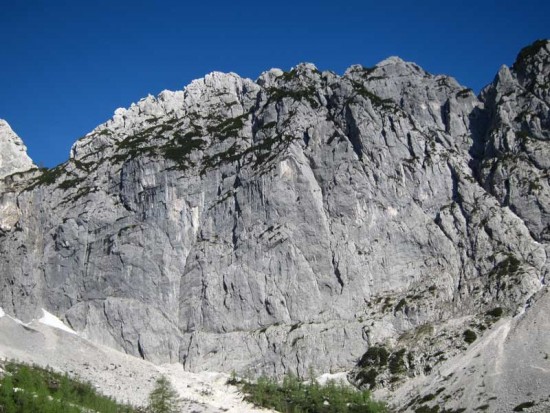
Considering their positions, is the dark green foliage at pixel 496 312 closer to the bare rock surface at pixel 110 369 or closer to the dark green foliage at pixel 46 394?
the bare rock surface at pixel 110 369

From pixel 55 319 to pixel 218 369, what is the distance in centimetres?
4777

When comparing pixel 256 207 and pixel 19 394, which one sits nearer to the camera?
pixel 19 394

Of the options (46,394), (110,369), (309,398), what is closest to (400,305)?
(309,398)

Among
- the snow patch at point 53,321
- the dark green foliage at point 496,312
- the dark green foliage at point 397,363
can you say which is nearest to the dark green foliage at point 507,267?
the dark green foliage at point 496,312

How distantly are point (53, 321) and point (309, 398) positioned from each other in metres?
75.3

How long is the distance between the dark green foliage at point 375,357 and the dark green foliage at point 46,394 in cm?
5522

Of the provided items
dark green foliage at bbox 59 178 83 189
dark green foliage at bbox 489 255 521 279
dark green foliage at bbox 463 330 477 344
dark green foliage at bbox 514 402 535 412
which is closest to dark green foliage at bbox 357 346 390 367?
dark green foliage at bbox 463 330 477 344

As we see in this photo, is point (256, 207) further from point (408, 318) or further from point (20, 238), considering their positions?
point (20, 238)

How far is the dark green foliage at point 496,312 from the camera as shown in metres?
142

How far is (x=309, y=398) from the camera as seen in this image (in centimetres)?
13062

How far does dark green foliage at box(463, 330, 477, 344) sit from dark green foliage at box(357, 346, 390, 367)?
17.7m

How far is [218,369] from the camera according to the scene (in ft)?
503

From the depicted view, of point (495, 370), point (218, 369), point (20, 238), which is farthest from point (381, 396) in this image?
point (20, 238)

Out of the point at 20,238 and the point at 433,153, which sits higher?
the point at 433,153
